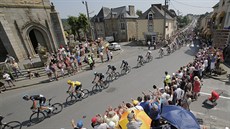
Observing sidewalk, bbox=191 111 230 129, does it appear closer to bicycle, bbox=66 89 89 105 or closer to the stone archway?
bicycle, bbox=66 89 89 105

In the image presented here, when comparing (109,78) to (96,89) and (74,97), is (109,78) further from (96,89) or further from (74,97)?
(74,97)

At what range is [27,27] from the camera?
15.6 m

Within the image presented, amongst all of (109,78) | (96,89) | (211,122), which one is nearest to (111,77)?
(109,78)

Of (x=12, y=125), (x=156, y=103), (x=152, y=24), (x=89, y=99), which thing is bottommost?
(x=89, y=99)

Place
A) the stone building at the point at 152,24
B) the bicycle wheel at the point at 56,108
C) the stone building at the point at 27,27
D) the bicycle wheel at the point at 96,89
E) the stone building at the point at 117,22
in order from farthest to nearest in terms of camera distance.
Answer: the stone building at the point at 117,22, the stone building at the point at 152,24, the stone building at the point at 27,27, the bicycle wheel at the point at 96,89, the bicycle wheel at the point at 56,108

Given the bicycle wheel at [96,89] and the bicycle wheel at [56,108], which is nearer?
the bicycle wheel at [56,108]

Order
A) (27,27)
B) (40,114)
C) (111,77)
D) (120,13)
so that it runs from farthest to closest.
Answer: (120,13) < (27,27) < (111,77) < (40,114)

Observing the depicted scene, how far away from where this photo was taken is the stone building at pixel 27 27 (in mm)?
14066

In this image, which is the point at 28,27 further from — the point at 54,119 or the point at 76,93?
the point at 54,119

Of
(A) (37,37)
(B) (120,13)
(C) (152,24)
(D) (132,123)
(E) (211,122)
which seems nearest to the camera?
(D) (132,123)

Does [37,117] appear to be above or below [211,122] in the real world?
above

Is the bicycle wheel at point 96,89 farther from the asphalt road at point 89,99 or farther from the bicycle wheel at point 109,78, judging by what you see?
the bicycle wheel at point 109,78

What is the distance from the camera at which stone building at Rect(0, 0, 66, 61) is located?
14066 mm

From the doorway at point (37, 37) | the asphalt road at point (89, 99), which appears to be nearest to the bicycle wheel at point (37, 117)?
the asphalt road at point (89, 99)
